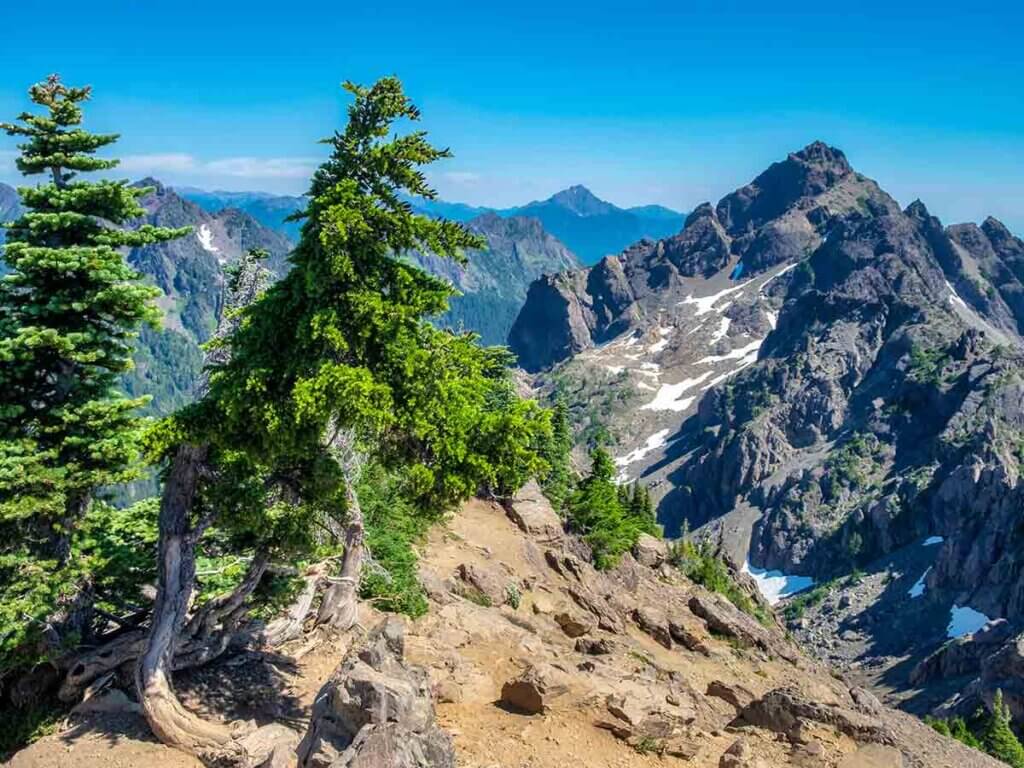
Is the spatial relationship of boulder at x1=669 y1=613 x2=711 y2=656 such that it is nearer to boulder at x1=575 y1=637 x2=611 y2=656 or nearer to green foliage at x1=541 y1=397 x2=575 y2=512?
boulder at x1=575 y1=637 x2=611 y2=656

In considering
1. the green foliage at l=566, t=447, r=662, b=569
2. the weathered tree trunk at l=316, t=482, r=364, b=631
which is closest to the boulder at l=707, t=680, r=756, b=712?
the weathered tree trunk at l=316, t=482, r=364, b=631

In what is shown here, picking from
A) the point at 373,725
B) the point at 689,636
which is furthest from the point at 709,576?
the point at 373,725

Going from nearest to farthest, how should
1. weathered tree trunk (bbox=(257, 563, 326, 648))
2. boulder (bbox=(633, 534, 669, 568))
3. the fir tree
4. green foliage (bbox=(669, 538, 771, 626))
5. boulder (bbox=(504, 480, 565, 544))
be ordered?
weathered tree trunk (bbox=(257, 563, 326, 648)) → boulder (bbox=(504, 480, 565, 544)) → boulder (bbox=(633, 534, 669, 568)) → the fir tree → green foliage (bbox=(669, 538, 771, 626))

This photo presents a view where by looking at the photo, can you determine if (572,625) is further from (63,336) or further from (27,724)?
(63,336)

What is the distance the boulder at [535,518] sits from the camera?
136 ft

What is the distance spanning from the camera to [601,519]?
1858 inches

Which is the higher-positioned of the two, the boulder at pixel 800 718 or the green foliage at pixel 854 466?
the boulder at pixel 800 718

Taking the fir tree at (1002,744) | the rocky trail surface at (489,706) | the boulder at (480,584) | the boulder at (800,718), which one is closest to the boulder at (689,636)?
the rocky trail surface at (489,706)

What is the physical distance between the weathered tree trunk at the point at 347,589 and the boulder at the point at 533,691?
4.47 m

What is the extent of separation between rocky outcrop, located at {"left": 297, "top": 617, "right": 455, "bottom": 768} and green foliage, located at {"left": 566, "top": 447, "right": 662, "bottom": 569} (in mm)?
31487

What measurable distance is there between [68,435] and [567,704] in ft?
40.0

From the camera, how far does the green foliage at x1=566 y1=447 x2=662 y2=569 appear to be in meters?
44.6

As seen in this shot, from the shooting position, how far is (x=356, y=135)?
14188 mm

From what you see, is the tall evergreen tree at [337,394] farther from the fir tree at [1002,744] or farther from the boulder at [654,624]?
the fir tree at [1002,744]
